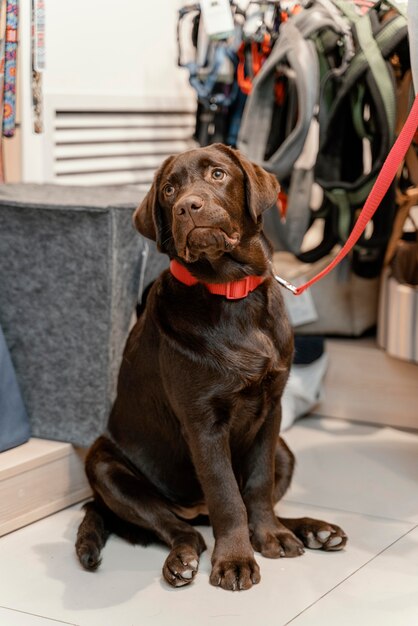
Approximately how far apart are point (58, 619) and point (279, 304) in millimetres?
800

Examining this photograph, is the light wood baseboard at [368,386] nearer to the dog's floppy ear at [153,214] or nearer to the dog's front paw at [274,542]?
the dog's front paw at [274,542]

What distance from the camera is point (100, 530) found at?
224cm

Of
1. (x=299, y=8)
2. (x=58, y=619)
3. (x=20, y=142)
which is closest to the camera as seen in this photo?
(x=58, y=619)

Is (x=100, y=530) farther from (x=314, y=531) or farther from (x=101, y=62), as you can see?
(x=101, y=62)

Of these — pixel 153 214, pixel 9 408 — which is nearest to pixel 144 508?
pixel 9 408

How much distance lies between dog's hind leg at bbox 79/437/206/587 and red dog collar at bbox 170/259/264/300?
0.46 metres

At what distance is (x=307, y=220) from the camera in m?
3.10

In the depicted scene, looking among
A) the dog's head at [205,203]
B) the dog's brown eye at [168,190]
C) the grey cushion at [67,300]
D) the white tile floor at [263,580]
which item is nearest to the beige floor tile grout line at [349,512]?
the white tile floor at [263,580]

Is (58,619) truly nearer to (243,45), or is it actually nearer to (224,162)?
(224,162)

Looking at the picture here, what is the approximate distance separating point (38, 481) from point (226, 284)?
74 centimetres

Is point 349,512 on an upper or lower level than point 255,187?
lower

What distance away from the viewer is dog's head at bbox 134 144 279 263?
191cm

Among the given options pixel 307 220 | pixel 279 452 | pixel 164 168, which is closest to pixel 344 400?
pixel 307 220

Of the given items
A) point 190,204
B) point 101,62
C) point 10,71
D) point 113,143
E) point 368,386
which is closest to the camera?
point 190,204
